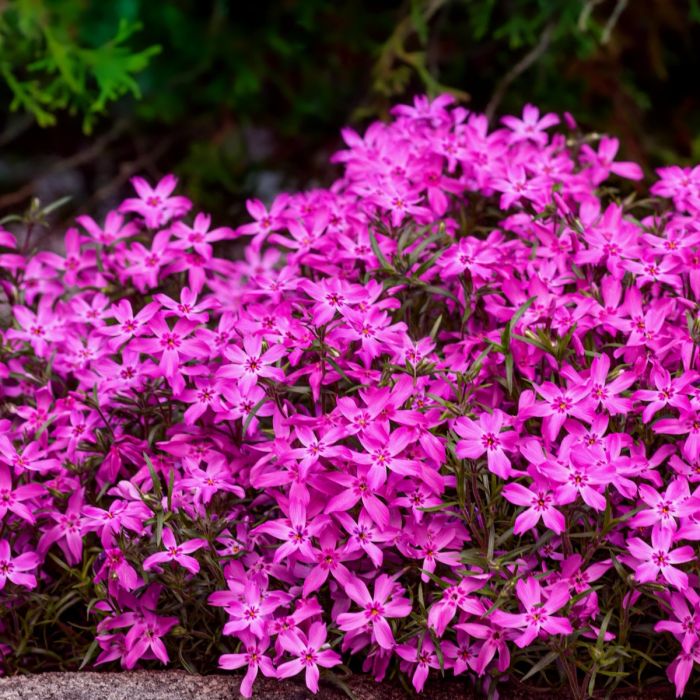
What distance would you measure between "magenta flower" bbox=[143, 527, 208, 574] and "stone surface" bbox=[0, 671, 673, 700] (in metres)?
0.20

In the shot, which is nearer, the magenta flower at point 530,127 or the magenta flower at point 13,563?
the magenta flower at point 13,563

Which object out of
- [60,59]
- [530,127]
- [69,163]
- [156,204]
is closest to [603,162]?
[530,127]

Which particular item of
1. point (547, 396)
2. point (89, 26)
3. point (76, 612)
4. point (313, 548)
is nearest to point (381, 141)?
point (547, 396)

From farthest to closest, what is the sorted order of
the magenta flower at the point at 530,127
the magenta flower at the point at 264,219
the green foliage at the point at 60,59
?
the green foliage at the point at 60,59
the magenta flower at the point at 530,127
the magenta flower at the point at 264,219

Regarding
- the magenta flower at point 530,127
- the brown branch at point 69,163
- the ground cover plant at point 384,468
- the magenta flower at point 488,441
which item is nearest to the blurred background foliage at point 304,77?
the brown branch at point 69,163

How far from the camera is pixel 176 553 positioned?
1627 millimetres

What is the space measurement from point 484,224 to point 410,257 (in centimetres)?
53

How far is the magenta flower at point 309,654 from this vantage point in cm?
157

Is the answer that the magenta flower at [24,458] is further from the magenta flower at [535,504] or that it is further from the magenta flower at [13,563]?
the magenta flower at [535,504]

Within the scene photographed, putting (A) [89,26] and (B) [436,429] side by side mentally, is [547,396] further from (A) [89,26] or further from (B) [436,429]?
(A) [89,26]

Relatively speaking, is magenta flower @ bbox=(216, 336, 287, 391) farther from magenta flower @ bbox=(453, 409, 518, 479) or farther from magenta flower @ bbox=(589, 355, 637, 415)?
magenta flower @ bbox=(589, 355, 637, 415)

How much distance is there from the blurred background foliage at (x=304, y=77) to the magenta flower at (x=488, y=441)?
226 centimetres

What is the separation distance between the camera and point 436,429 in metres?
1.79

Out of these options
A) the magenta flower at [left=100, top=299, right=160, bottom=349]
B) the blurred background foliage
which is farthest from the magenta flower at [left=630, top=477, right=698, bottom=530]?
the blurred background foliage
